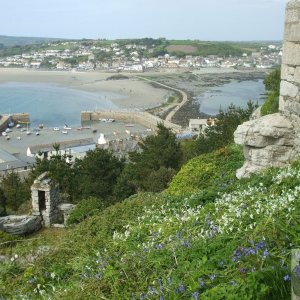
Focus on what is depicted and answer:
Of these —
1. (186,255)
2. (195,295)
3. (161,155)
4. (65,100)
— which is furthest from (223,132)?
(65,100)

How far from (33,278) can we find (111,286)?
1678 millimetres

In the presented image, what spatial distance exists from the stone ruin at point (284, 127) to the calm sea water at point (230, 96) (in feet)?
182

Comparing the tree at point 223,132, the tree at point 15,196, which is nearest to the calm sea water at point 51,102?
the tree at point 15,196

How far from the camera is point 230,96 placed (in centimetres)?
8262

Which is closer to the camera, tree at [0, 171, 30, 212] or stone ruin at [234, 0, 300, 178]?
stone ruin at [234, 0, 300, 178]

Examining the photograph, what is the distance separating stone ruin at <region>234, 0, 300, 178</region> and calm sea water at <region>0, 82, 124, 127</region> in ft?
189

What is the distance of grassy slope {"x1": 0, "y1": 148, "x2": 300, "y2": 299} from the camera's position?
10.9ft

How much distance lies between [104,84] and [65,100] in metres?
20.7

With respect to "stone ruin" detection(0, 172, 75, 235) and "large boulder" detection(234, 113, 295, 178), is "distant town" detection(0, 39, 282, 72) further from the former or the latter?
"large boulder" detection(234, 113, 295, 178)

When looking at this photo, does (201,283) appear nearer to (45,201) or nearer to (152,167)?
(45,201)

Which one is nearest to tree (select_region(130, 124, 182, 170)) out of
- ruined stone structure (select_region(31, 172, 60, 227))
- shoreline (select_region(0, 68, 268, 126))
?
ruined stone structure (select_region(31, 172, 60, 227))

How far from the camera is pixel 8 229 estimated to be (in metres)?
12.1

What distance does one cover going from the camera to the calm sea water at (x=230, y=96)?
7012 cm

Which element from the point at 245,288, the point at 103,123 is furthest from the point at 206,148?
the point at 103,123
